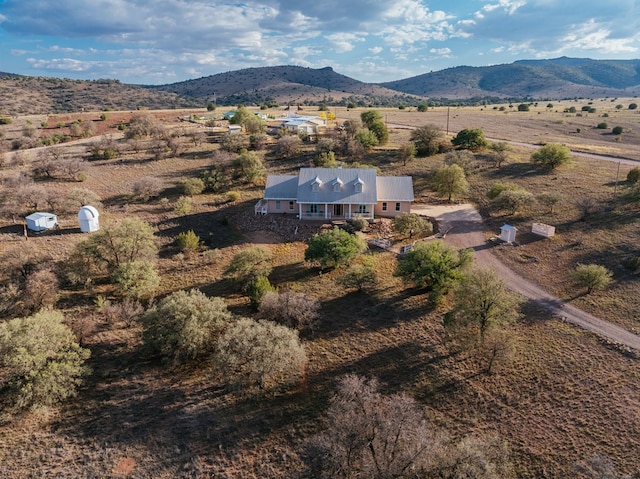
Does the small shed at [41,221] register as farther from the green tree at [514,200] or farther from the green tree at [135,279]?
the green tree at [514,200]

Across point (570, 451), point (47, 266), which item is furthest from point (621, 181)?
point (47, 266)

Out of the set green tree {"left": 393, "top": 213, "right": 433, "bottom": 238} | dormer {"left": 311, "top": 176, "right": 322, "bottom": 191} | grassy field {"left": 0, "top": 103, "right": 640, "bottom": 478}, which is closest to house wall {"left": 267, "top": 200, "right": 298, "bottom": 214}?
dormer {"left": 311, "top": 176, "right": 322, "bottom": 191}

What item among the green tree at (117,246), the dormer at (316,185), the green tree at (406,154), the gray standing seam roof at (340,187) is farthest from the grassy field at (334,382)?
the green tree at (406,154)

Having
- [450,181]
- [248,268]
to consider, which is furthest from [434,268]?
[450,181]

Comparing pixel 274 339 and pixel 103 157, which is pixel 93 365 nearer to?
pixel 274 339

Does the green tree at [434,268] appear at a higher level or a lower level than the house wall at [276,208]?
lower

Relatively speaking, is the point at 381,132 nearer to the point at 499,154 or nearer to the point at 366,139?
the point at 366,139

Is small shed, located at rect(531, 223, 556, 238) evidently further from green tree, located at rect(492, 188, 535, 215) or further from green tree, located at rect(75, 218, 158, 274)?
green tree, located at rect(75, 218, 158, 274)
